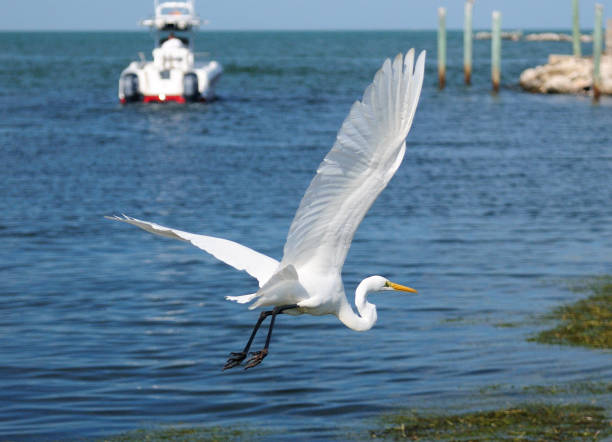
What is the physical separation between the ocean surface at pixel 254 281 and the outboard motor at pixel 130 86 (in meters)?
12.4

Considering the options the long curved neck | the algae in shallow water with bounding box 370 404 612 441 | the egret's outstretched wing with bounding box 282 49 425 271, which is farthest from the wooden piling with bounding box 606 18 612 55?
the egret's outstretched wing with bounding box 282 49 425 271

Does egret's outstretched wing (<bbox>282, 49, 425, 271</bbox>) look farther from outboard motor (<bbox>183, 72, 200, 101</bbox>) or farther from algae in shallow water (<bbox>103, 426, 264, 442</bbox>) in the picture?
outboard motor (<bbox>183, 72, 200, 101</bbox>)

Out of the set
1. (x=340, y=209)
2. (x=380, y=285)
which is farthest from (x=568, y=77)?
(x=340, y=209)

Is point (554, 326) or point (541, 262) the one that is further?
point (541, 262)

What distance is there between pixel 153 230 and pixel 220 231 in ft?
48.8

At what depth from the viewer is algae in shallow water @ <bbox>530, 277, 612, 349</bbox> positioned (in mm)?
15781

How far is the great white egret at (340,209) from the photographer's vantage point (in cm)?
740

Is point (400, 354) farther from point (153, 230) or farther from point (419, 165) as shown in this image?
point (419, 165)

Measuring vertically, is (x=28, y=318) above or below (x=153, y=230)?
below

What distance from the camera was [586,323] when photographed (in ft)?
54.5

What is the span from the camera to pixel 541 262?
825 inches

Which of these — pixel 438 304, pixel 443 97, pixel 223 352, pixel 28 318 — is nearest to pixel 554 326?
pixel 438 304

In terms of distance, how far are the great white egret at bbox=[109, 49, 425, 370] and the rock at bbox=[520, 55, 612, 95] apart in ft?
182

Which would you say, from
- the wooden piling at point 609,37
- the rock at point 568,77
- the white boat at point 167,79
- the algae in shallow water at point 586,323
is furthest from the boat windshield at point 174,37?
the algae in shallow water at point 586,323
